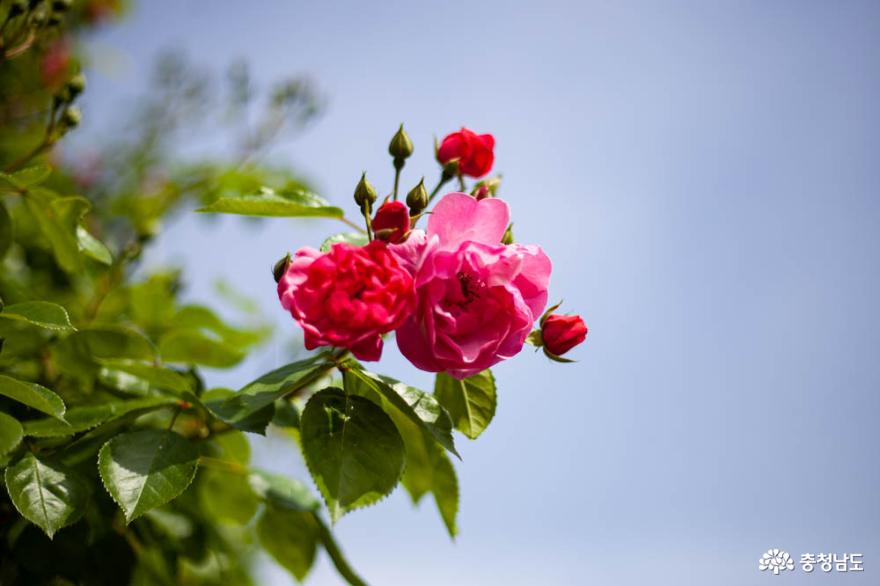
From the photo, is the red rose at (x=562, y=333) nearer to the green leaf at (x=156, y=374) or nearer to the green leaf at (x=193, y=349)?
the green leaf at (x=156, y=374)

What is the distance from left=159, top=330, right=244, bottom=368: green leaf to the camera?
1922 mm

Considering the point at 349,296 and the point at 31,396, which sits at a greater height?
the point at 349,296

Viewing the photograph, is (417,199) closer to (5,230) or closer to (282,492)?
(282,492)

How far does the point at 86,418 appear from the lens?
4.63 ft

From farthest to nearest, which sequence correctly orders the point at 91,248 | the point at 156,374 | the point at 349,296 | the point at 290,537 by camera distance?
1. the point at 290,537
2. the point at 91,248
3. the point at 156,374
4. the point at 349,296

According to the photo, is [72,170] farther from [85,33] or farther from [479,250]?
[479,250]

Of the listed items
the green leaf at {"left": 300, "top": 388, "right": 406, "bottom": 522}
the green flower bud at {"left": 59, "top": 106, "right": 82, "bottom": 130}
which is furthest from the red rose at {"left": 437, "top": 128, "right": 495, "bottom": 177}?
the green flower bud at {"left": 59, "top": 106, "right": 82, "bottom": 130}

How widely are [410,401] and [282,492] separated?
0.73 metres

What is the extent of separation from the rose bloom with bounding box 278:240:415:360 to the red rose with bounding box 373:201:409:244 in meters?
0.08

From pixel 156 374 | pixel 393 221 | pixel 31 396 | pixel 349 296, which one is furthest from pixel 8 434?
pixel 393 221

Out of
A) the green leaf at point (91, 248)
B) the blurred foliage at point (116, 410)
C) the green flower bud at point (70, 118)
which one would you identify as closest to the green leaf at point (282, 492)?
the blurred foliage at point (116, 410)

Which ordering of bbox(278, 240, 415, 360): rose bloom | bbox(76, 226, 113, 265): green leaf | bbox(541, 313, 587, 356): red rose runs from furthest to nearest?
bbox(76, 226, 113, 265): green leaf < bbox(541, 313, 587, 356): red rose < bbox(278, 240, 415, 360): rose bloom

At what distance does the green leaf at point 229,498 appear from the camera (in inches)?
78.9

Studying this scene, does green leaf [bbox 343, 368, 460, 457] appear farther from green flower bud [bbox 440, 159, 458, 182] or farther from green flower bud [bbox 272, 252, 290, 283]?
green flower bud [bbox 440, 159, 458, 182]
